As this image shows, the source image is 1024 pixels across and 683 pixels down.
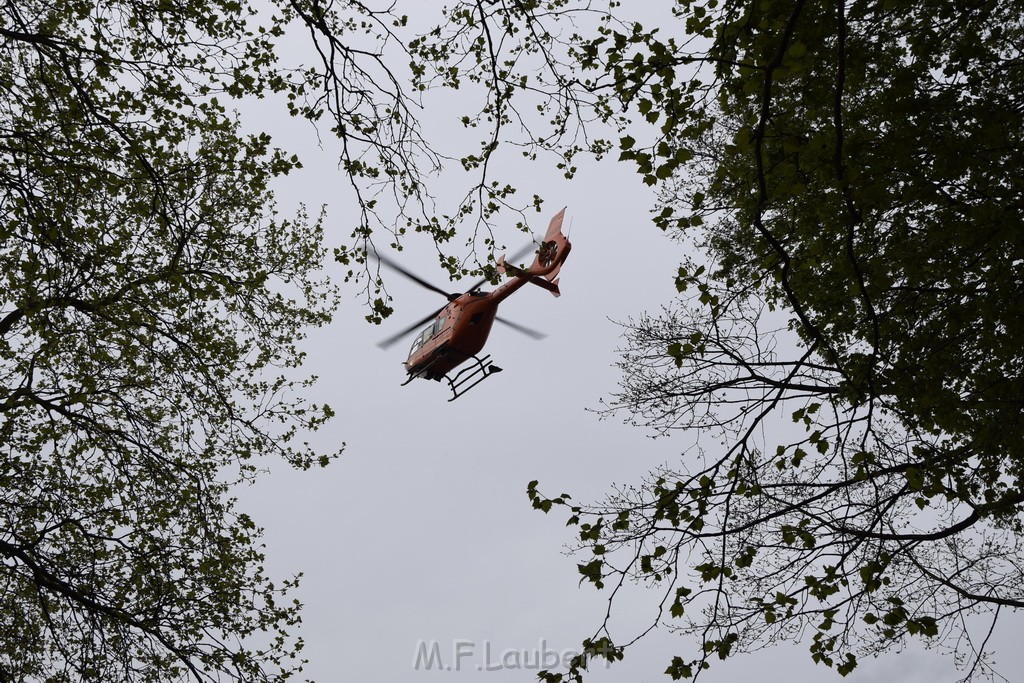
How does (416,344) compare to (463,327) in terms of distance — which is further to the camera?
(416,344)

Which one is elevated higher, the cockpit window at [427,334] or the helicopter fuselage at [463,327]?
the cockpit window at [427,334]

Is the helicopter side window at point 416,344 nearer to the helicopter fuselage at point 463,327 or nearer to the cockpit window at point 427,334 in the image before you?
the cockpit window at point 427,334

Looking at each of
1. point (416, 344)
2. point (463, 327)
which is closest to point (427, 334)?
point (416, 344)

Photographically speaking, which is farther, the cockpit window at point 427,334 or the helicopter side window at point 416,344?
the helicopter side window at point 416,344

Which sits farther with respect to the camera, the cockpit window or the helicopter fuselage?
the cockpit window

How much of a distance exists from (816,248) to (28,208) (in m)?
6.12

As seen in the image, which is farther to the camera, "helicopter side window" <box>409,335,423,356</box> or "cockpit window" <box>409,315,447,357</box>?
"helicopter side window" <box>409,335,423,356</box>

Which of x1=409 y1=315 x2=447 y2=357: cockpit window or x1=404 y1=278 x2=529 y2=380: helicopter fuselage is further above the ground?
x1=409 y1=315 x2=447 y2=357: cockpit window

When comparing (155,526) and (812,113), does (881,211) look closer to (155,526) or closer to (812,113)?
(812,113)

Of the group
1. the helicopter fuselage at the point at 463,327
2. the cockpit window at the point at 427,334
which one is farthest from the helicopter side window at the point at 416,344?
the helicopter fuselage at the point at 463,327

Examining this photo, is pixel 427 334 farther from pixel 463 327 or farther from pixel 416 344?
pixel 463 327

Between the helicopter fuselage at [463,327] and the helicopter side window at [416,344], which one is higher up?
the helicopter side window at [416,344]

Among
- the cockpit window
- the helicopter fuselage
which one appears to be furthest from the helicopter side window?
the helicopter fuselage

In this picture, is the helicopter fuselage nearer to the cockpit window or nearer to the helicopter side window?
the cockpit window
